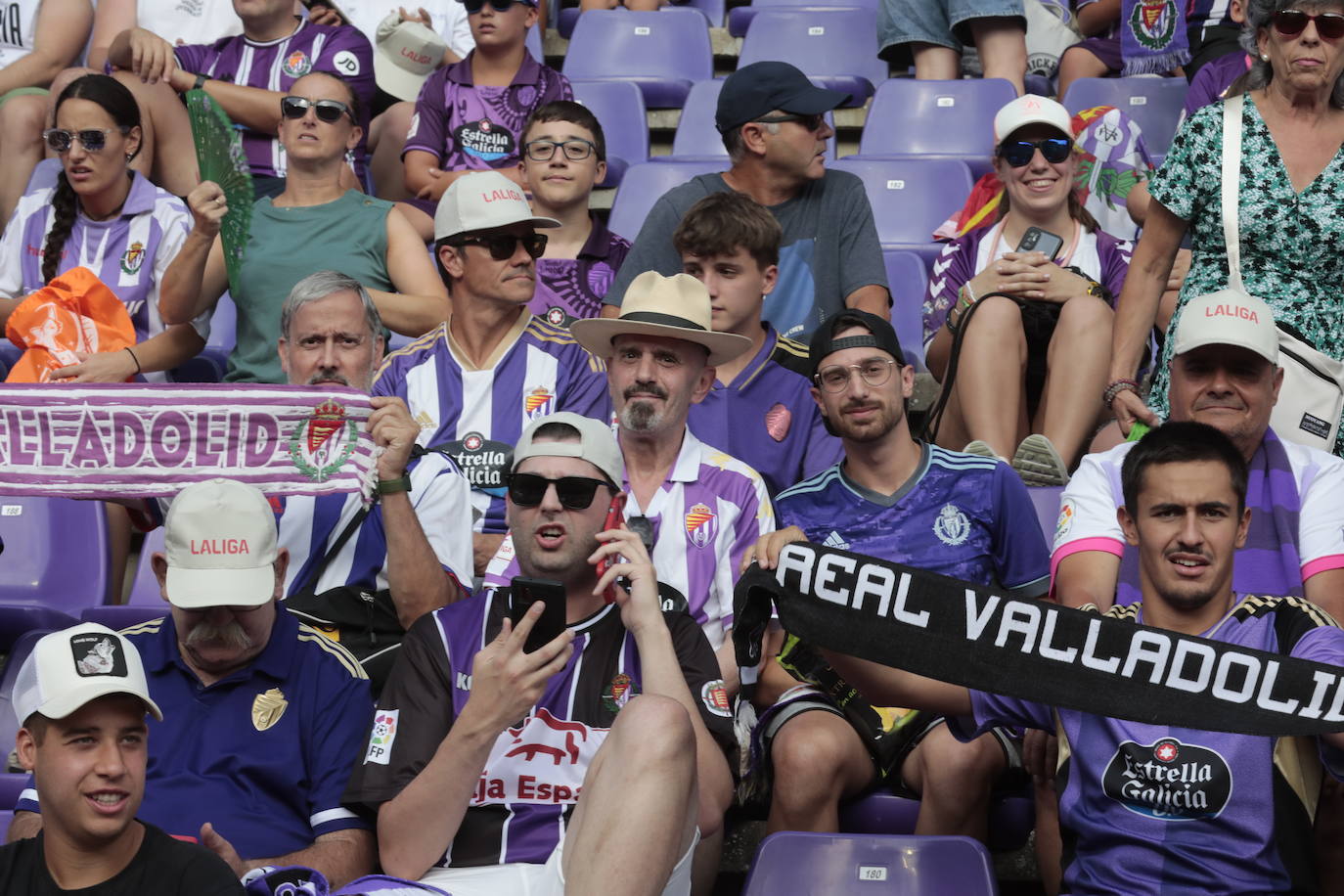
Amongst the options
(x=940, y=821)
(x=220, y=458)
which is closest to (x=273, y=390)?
(x=220, y=458)

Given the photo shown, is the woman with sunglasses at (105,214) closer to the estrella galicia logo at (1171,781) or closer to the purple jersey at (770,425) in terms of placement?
the purple jersey at (770,425)

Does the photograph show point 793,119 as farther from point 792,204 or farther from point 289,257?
point 289,257

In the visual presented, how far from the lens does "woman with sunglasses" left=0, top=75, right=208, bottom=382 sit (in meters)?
5.45

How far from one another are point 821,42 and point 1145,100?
1.54 meters

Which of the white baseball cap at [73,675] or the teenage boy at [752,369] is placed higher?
the teenage boy at [752,369]

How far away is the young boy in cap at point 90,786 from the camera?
9.03ft

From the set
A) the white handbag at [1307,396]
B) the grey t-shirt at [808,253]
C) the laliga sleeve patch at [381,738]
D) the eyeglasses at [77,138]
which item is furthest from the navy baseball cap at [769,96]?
the laliga sleeve patch at [381,738]

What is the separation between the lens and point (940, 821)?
3.43 meters

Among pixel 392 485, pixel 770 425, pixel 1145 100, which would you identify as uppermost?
pixel 1145 100

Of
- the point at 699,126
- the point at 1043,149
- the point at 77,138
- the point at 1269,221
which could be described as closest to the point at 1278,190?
the point at 1269,221

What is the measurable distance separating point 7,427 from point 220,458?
553 millimetres

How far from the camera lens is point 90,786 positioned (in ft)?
9.08

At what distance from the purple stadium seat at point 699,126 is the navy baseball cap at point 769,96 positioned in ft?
4.82

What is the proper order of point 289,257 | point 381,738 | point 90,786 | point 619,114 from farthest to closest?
point 619,114 → point 289,257 → point 381,738 → point 90,786
